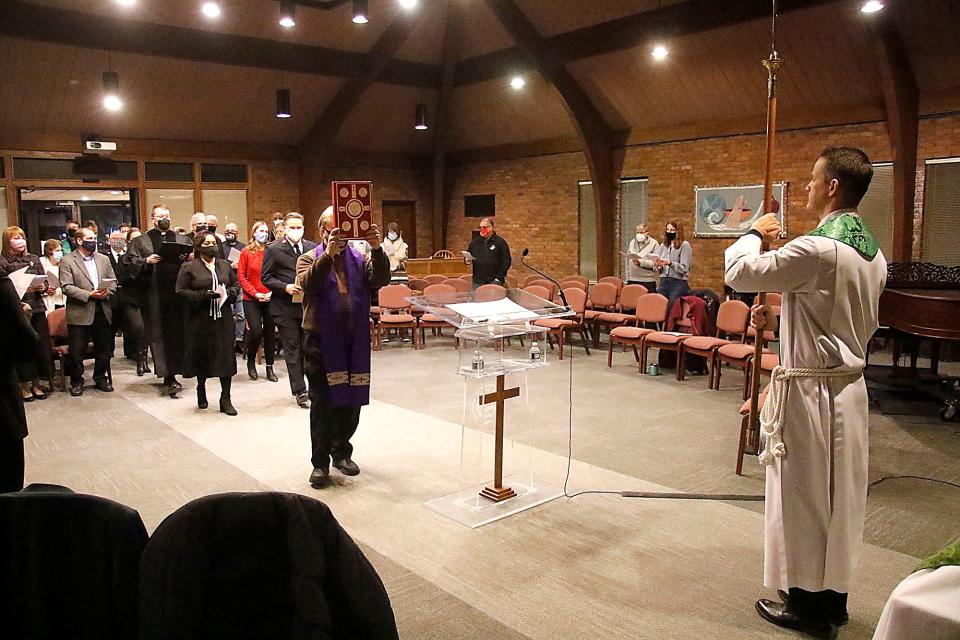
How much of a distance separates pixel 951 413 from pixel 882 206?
15.4ft

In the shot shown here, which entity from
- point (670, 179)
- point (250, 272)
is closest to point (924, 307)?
point (250, 272)

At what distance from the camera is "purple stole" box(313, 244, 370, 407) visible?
177 inches

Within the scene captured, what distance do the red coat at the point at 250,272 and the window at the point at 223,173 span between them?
24.4 ft

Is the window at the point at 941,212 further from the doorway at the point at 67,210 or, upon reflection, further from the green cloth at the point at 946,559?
the doorway at the point at 67,210

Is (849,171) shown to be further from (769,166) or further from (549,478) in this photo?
(549,478)

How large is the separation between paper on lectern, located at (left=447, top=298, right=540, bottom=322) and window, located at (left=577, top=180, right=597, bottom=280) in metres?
9.61

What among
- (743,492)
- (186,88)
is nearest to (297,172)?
(186,88)

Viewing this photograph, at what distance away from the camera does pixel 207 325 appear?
6.38 metres

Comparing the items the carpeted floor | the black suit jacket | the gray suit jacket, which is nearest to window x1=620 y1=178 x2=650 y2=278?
the carpeted floor

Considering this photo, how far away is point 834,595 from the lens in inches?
112

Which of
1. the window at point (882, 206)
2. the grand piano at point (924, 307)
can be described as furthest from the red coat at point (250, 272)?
the window at point (882, 206)

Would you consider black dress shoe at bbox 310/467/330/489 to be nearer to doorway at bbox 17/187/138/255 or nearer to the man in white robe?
the man in white robe

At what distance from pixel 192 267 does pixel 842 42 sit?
8081 millimetres

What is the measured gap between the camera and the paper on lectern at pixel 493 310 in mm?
4098
